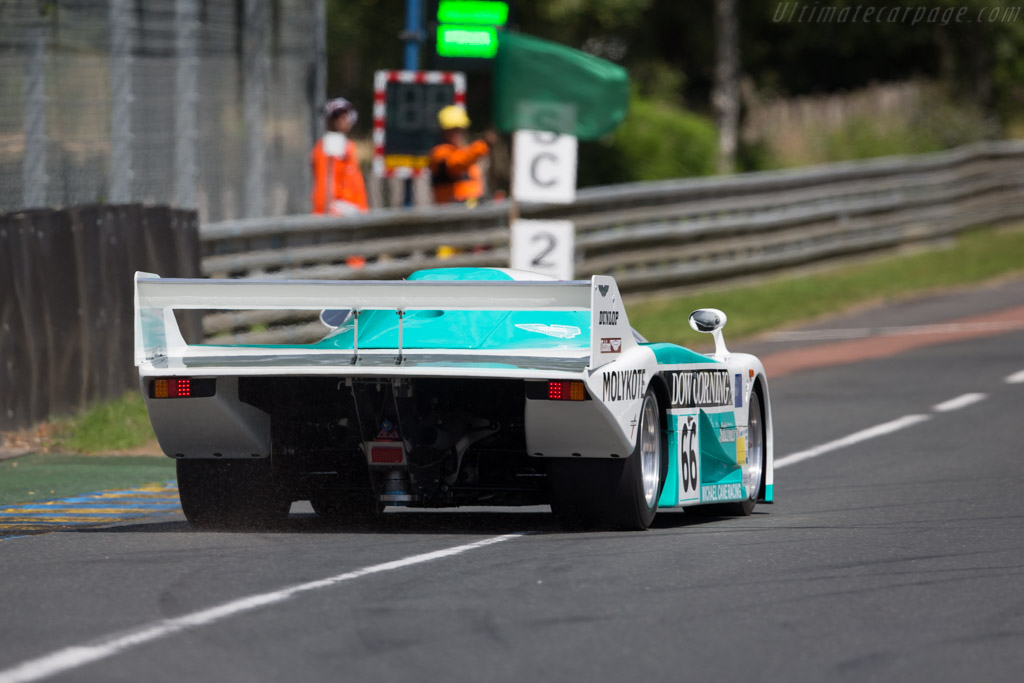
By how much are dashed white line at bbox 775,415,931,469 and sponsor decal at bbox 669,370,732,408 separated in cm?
255

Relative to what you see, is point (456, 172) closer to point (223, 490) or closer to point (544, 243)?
point (544, 243)

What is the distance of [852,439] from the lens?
44.1 ft

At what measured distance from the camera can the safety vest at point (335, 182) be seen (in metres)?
18.2

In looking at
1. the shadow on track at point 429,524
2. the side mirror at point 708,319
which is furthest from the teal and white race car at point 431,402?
the side mirror at point 708,319

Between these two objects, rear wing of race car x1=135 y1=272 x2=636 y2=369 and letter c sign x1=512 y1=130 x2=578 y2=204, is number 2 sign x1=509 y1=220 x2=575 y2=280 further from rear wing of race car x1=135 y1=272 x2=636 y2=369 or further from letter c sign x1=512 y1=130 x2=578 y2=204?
rear wing of race car x1=135 y1=272 x2=636 y2=369

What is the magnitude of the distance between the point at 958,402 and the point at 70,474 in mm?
7059

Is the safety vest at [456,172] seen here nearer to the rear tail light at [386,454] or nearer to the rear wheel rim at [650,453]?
the rear wheel rim at [650,453]

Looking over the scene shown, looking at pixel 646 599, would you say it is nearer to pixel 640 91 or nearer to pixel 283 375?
pixel 283 375

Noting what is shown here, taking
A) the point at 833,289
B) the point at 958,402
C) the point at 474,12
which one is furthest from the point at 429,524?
the point at 833,289

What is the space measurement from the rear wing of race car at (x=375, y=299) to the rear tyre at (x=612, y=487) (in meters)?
0.47

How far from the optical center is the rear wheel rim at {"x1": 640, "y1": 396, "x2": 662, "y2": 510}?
28.7 feet

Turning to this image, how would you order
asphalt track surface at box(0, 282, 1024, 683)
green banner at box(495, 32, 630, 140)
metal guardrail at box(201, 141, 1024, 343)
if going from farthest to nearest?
green banner at box(495, 32, 630, 140)
metal guardrail at box(201, 141, 1024, 343)
asphalt track surface at box(0, 282, 1024, 683)
